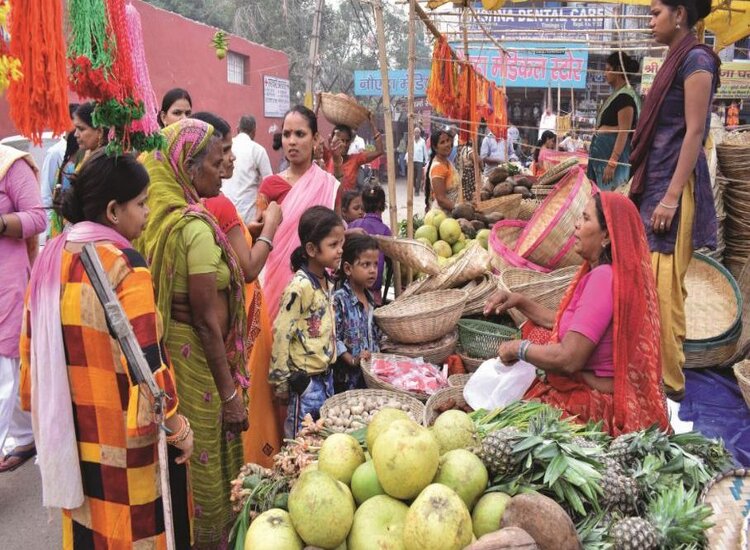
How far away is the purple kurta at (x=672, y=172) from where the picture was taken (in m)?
3.74

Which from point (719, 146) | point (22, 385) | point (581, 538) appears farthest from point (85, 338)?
point (719, 146)

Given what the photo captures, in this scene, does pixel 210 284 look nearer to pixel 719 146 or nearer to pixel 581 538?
pixel 581 538

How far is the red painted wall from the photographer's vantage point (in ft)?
42.1

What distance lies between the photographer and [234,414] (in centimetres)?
267

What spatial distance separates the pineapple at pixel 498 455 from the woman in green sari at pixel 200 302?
3.95 ft

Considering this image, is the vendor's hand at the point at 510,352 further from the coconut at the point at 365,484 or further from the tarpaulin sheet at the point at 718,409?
the tarpaulin sheet at the point at 718,409

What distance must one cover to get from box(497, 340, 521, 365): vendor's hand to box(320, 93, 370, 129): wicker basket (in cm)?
323

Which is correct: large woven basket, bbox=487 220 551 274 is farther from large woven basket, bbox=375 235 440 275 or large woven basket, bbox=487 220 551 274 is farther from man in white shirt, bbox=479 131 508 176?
man in white shirt, bbox=479 131 508 176

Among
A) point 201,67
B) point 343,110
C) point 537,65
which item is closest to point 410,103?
point 343,110

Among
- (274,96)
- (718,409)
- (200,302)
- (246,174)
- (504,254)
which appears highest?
(274,96)

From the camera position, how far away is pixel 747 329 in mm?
4836

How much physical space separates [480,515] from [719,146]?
562 centimetres

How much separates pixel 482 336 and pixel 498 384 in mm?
1203

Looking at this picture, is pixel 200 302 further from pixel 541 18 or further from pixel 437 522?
pixel 541 18
